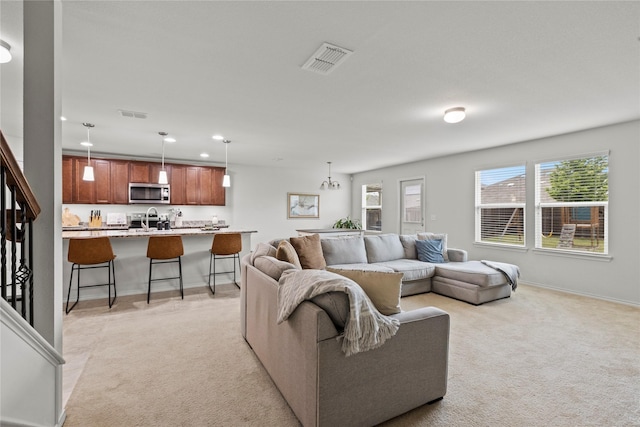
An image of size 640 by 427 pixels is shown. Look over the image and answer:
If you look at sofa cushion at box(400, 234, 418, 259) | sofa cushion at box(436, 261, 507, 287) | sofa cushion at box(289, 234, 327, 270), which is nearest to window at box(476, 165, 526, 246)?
sofa cushion at box(436, 261, 507, 287)

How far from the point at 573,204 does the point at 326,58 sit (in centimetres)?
442

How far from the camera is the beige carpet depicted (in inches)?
73.9

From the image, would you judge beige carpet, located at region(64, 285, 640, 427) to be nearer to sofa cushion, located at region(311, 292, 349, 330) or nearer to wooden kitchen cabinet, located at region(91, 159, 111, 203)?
sofa cushion, located at region(311, 292, 349, 330)

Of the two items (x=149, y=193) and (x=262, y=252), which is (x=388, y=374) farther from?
(x=149, y=193)

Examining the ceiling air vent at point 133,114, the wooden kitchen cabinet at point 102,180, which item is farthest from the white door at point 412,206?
the wooden kitchen cabinet at point 102,180

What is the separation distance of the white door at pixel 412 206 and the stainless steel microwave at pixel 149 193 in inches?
214

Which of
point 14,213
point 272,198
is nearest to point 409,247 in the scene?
point 272,198

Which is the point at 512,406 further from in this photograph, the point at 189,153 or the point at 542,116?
the point at 189,153

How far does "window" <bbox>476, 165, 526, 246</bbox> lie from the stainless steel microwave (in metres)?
6.37

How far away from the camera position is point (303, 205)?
28.5 ft

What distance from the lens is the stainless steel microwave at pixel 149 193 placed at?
6.32 metres

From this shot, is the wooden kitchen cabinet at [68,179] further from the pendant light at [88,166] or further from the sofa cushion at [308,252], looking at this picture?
the sofa cushion at [308,252]

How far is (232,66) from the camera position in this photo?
2.56m

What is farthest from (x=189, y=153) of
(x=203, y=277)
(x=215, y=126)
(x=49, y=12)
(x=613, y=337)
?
(x=613, y=337)
